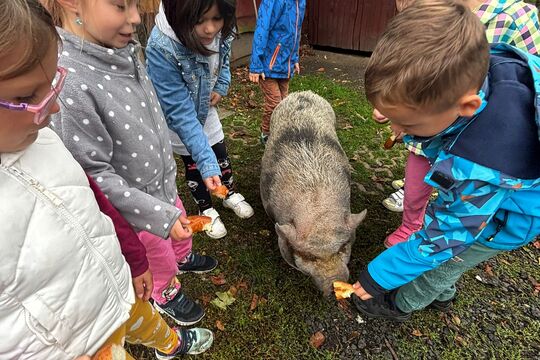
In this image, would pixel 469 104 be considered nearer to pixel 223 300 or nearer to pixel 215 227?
pixel 223 300

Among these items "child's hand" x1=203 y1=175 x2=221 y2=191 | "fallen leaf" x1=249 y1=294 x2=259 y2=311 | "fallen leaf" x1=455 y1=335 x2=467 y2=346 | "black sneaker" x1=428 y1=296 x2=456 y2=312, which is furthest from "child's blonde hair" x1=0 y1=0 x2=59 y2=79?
"fallen leaf" x1=455 y1=335 x2=467 y2=346

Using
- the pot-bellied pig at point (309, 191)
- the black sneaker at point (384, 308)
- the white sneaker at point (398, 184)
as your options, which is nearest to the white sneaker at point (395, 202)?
the white sneaker at point (398, 184)

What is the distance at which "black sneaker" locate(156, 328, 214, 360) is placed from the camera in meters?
2.71

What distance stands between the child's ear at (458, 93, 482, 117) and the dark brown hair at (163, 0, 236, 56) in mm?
1559

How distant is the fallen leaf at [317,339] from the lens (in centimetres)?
298

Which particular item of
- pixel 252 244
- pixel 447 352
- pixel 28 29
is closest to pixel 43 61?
pixel 28 29

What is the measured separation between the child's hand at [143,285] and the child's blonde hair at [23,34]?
1.19 meters

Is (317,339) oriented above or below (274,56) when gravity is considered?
below

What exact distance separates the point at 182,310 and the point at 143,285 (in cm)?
105

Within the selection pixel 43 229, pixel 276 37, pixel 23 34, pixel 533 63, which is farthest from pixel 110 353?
pixel 276 37

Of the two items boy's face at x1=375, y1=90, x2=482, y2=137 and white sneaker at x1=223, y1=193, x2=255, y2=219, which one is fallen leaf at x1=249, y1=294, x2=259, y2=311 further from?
boy's face at x1=375, y1=90, x2=482, y2=137

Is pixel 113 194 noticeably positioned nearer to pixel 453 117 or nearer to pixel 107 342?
pixel 107 342

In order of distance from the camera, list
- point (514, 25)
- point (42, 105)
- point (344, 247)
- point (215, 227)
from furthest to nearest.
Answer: point (215, 227), point (344, 247), point (514, 25), point (42, 105)

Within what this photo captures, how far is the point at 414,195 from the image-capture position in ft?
11.1
